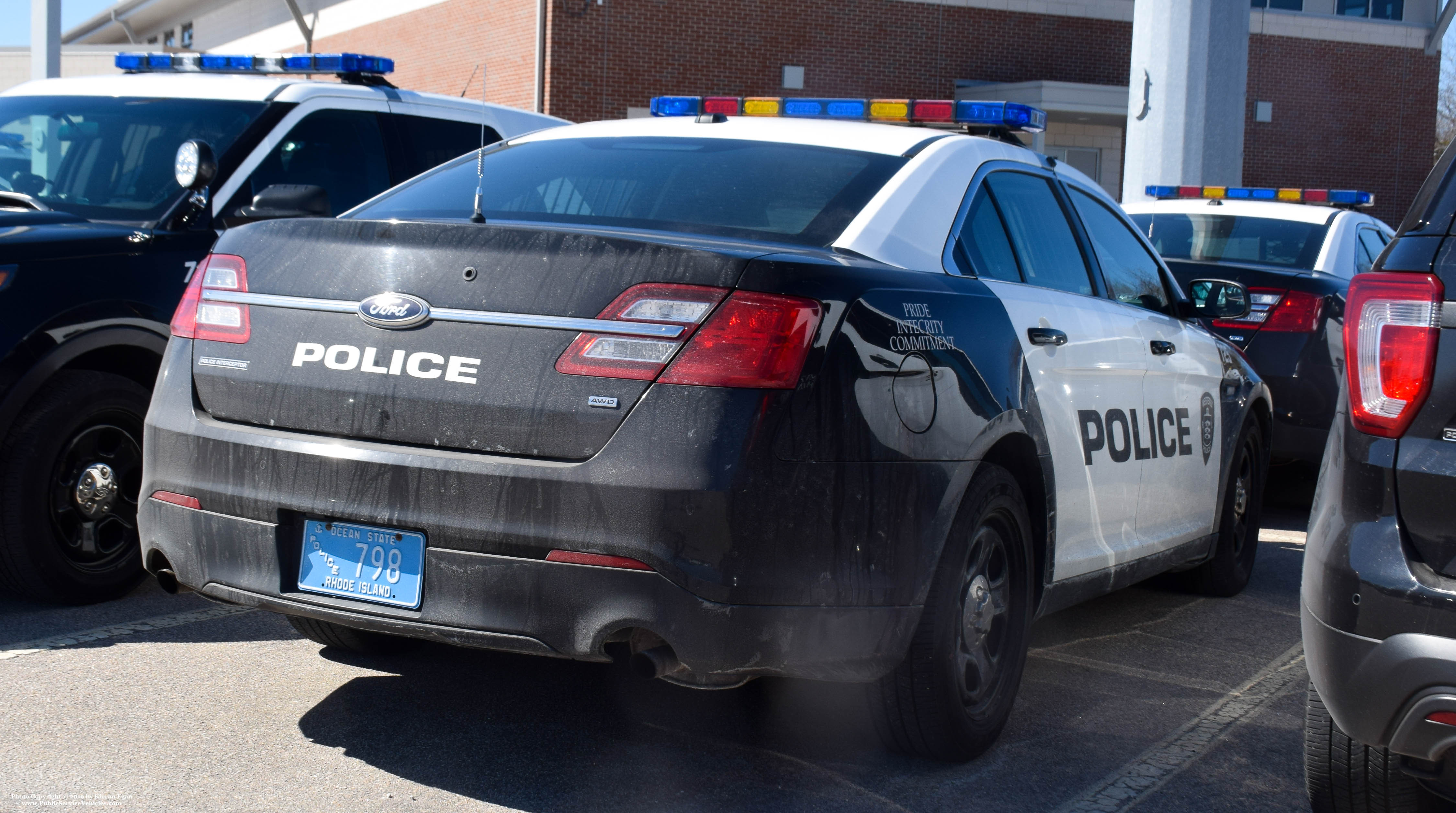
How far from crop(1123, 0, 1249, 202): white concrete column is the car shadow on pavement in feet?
36.7

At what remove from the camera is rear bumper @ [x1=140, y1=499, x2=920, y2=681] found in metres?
2.93

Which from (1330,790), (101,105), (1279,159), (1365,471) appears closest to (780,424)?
(1365,471)

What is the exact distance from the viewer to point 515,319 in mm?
3064

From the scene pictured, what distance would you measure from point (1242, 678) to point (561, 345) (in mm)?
2827

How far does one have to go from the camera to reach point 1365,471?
2670 mm

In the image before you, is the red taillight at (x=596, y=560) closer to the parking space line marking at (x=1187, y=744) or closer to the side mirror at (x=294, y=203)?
the parking space line marking at (x=1187, y=744)

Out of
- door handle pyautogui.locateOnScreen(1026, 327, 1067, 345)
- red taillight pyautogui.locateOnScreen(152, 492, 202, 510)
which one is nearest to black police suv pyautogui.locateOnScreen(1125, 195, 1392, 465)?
door handle pyautogui.locateOnScreen(1026, 327, 1067, 345)

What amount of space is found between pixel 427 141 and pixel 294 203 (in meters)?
2.32

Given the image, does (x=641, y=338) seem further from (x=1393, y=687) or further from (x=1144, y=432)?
(x=1144, y=432)

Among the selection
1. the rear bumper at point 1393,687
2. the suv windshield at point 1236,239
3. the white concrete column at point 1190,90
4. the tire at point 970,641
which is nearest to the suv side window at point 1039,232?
the tire at point 970,641

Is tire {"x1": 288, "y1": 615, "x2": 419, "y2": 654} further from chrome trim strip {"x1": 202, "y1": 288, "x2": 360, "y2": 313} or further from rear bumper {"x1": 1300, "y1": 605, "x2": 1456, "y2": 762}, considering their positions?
rear bumper {"x1": 1300, "y1": 605, "x2": 1456, "y2": 762}

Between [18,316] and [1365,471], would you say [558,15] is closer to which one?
[18,316]

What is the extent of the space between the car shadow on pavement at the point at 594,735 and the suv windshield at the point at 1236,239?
5.32m

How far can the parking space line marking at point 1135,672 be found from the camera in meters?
4.58
